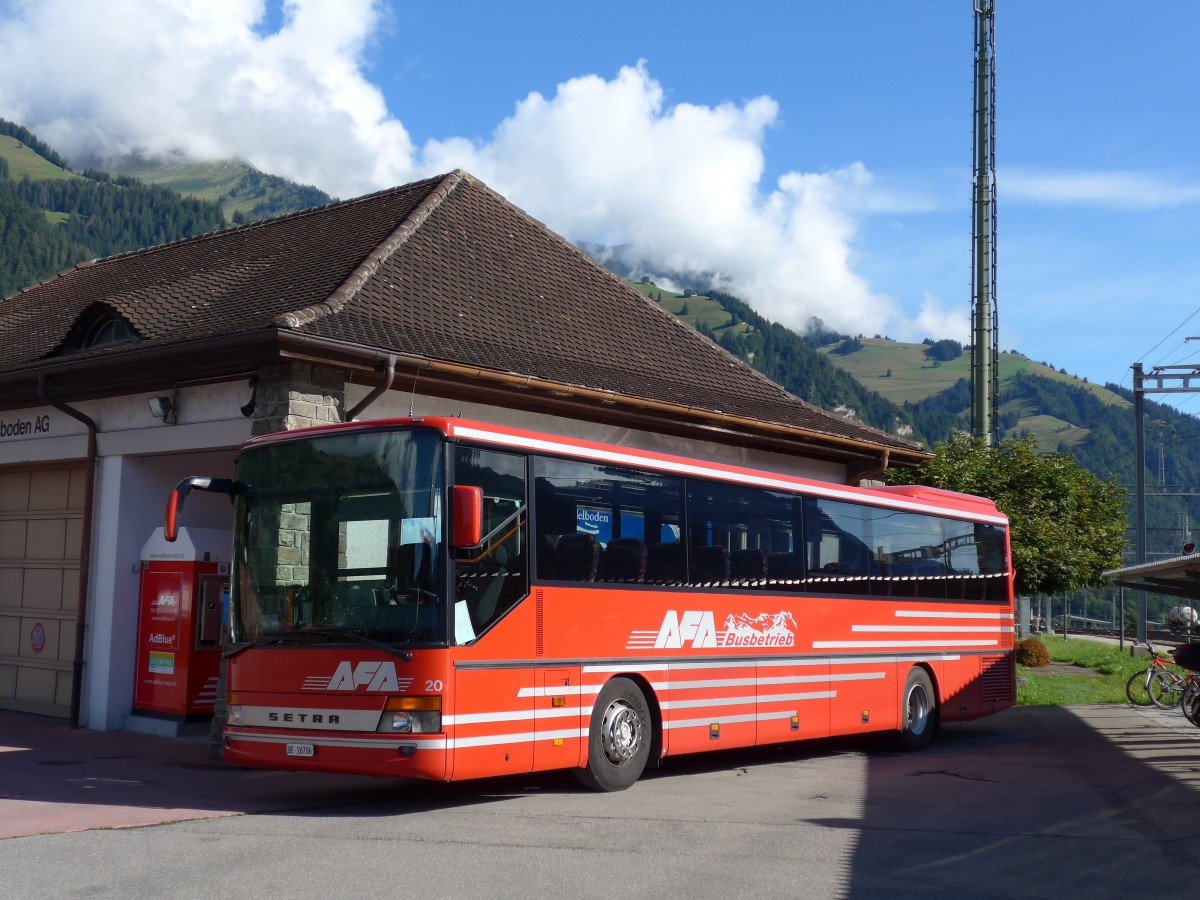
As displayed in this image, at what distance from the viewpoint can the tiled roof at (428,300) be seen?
50.0ft

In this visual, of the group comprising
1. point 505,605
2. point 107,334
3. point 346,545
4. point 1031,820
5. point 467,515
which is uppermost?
point 107,334

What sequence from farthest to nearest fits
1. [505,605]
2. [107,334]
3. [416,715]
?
[107,334] < [505,605] < [416,715]

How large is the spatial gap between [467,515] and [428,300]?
7.54 m

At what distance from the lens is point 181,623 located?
603 inches

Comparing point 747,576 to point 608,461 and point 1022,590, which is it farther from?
point 1022,590

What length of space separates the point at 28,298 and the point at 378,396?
1125 centimetres

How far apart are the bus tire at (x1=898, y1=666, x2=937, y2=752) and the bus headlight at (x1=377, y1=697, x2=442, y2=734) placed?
7.67m

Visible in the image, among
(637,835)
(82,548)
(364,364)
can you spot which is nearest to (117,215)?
(82,548)

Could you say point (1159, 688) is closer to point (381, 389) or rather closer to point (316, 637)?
point (381, 389)

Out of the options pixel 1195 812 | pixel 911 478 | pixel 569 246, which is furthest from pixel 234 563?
pixel 911 478

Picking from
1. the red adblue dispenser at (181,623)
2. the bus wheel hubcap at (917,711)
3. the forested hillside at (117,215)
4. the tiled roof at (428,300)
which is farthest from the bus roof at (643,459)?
the forested hillside at (117,215)

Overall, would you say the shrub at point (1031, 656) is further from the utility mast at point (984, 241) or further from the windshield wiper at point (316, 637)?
the windshield wiper at point (316, 637)

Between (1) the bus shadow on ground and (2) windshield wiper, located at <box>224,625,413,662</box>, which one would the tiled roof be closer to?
(2) windshield wiper, located at <box>224,625,413,662</box>

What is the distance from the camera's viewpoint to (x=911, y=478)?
27688mm
